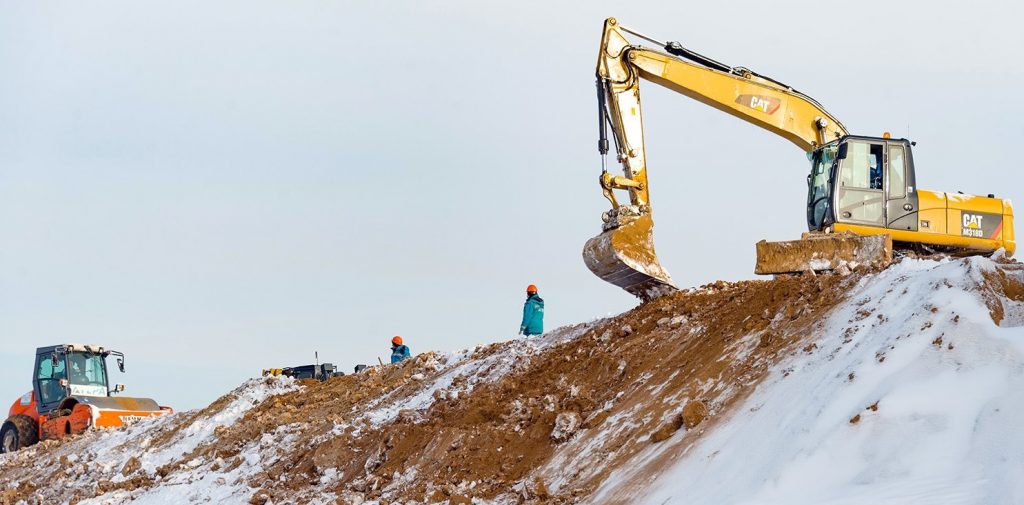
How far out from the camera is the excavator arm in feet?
40.0

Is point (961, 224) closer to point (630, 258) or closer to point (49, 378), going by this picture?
point (630, 258)

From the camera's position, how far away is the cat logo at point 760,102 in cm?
1370

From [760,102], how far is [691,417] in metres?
6.30

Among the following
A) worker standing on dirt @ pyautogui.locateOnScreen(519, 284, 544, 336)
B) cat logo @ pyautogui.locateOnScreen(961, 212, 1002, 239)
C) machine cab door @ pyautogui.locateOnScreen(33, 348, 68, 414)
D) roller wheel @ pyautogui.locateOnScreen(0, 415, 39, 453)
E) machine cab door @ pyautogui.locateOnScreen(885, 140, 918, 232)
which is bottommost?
roller wheel @ pyautogui.locateOnScreen(0, 415, 39, 453)

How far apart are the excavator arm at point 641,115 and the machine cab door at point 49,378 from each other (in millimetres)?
11873

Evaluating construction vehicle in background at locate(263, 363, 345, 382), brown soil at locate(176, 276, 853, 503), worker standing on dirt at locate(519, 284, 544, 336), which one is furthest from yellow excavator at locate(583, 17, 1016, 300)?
construction vehicle in background at locate(263, 363, 345, 382)

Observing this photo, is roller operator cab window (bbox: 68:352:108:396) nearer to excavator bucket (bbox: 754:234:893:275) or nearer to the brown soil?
the brown soil

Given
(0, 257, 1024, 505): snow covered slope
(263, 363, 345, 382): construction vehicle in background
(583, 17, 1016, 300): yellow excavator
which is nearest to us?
(0, 257, 1024, 505): snow covered slope

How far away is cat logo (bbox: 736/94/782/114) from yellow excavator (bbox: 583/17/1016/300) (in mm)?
12

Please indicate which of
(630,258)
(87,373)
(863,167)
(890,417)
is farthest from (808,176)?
(87,373)

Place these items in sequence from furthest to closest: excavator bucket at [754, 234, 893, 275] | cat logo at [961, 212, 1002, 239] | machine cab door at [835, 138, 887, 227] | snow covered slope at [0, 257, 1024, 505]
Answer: cat logo at [961, 212, 1002, 239] → machine cab door at [835, 138, 887, 227] → excavator bucket at [754, 234, 893, 275] → snow covered slope at [0, 257, 1024, 505]

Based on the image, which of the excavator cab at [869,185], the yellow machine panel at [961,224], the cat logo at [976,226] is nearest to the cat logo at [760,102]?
the excavator cab at [869,185]

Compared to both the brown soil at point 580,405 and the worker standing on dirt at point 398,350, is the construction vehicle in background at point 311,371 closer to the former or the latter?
the worker standing on dirt at point 398,350

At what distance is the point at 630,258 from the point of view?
12.0m
